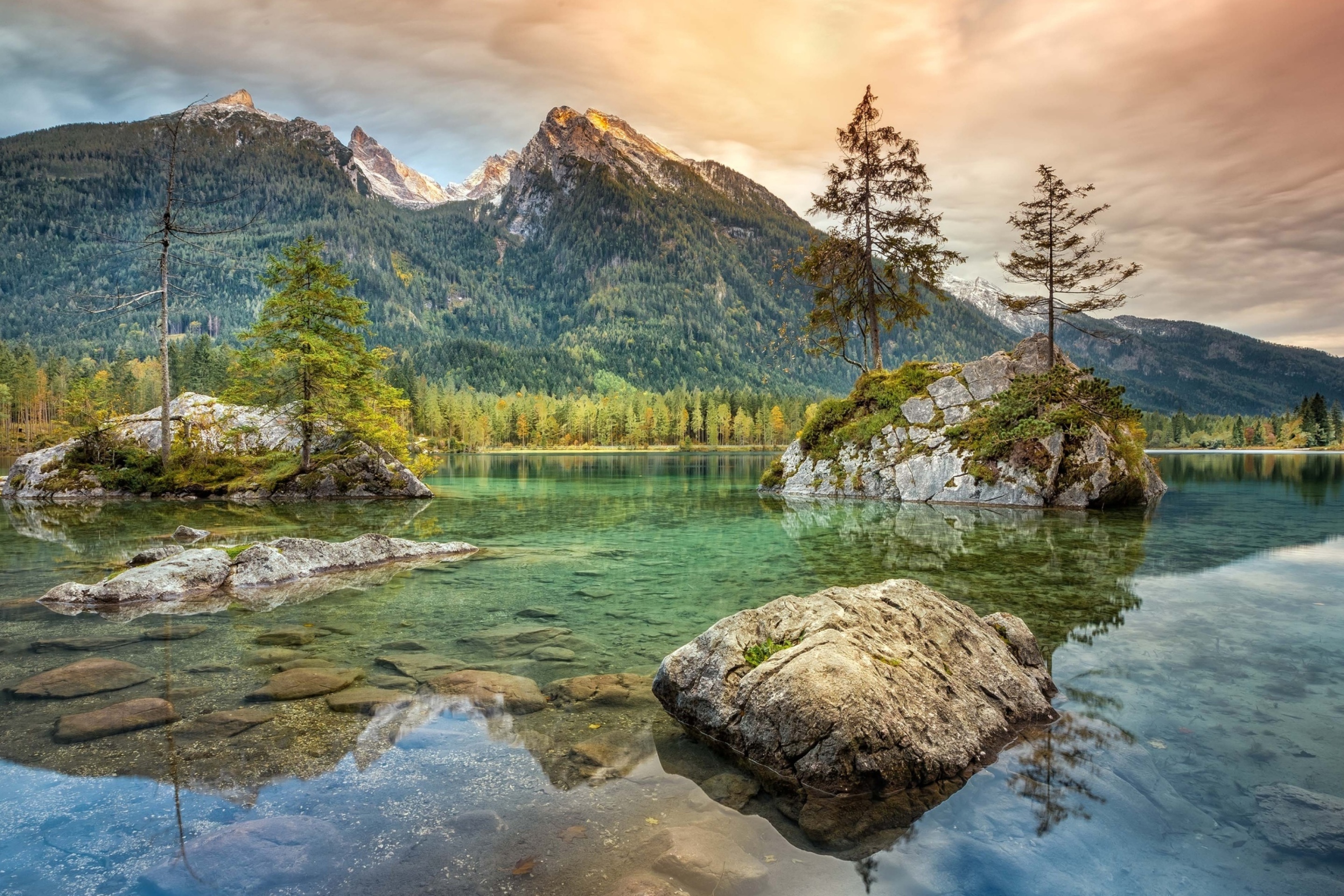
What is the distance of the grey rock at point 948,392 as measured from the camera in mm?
34875

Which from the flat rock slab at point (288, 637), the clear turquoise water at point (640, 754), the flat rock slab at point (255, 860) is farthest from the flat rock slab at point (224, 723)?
the flat rock slab at point (288, 637)

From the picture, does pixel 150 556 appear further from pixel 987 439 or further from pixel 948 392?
pixel 948 392

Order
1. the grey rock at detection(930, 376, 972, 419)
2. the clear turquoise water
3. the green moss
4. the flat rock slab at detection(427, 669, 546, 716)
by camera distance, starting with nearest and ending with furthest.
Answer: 1. the clear turquoise water
2. the green moss
3. the flat rock slab at detection(427, 669, 546, 716)
4. the grey rock at detection(930, 376, 972, 419)

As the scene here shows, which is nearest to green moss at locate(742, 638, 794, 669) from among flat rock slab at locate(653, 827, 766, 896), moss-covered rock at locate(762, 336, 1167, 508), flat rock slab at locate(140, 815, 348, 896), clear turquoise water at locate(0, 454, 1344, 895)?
clear turquoise water at locate(0, 454, 1344, 895)

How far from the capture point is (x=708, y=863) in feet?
15.8

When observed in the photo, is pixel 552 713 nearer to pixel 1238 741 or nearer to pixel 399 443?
pixel 1238 741

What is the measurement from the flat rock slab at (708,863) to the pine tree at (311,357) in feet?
106

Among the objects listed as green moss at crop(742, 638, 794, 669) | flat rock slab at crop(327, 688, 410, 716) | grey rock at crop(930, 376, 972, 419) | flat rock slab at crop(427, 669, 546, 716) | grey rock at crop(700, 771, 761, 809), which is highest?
grey rock at crop(930, 376, 972, 419)

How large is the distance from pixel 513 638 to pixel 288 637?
3717 millimetres

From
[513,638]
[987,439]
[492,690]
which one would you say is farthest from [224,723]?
[987,439]

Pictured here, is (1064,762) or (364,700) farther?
(364,700)

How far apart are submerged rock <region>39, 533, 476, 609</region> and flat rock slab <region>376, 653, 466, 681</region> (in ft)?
6.41

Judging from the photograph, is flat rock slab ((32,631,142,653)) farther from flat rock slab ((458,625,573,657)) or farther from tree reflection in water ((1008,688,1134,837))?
tree reflection in water ((1008,688,1134,837))

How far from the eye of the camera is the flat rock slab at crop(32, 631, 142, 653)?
9789 millimetres
